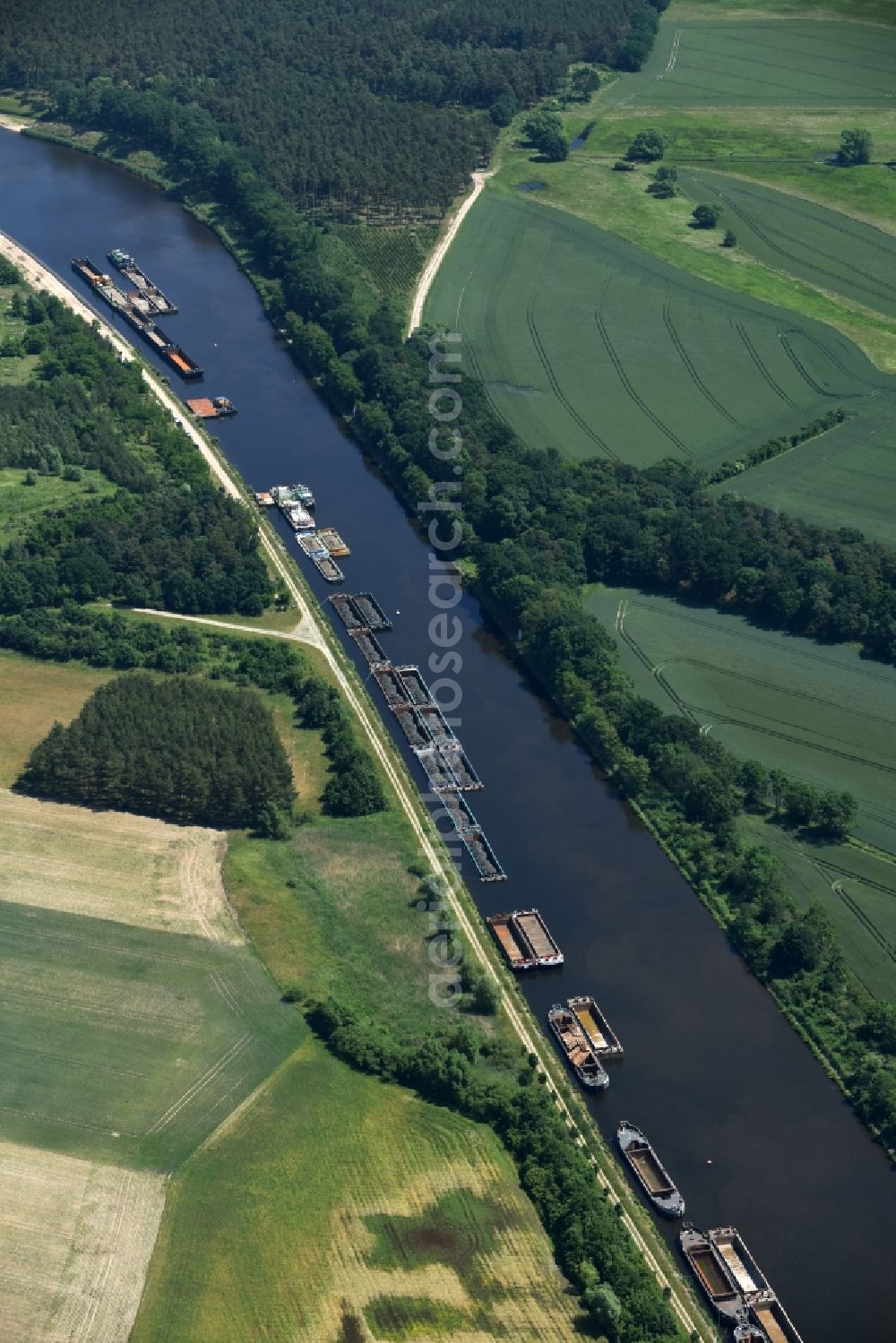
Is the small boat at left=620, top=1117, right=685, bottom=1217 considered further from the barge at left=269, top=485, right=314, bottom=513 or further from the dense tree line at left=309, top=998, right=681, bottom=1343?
the barge at left=269, top=485, right=314, bottom=513

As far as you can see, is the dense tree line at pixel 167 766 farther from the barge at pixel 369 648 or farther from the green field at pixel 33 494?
the green field at pixel 33 494

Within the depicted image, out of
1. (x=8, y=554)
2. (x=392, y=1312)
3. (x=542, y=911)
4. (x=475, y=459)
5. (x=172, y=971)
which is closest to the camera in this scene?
(x=392, y=1312)

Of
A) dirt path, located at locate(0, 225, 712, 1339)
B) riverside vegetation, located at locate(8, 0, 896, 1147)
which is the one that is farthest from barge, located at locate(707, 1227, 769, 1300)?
riverside vegetation, located at locate(8, 0, 896, 1147)

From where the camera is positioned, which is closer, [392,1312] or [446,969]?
[392,1312]

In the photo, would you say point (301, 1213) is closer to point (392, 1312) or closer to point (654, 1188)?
point (392, 1312)

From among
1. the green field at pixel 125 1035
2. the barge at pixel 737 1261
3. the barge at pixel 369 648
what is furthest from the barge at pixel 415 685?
the barge at pixel 737 1261

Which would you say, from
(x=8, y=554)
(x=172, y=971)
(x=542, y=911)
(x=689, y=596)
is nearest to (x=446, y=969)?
(x=542, y=911)
